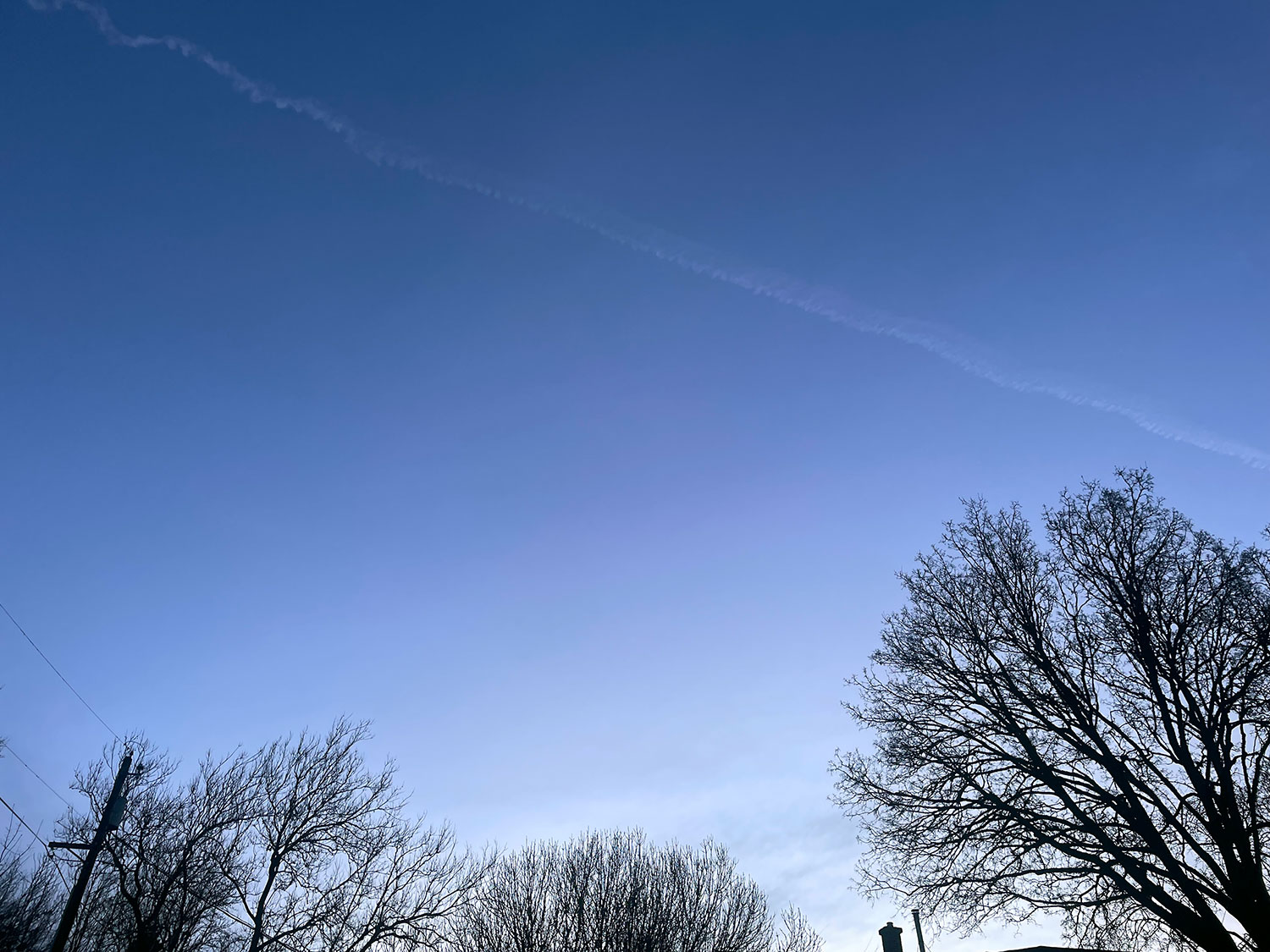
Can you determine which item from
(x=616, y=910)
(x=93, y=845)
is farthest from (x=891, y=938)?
(x=93, y=845)

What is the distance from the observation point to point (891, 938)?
83.5ft

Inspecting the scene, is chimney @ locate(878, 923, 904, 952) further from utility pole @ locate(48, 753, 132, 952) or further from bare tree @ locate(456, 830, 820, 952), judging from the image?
utility pole @ locate(48, 753, 132, 952)

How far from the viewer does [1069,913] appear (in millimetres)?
13383

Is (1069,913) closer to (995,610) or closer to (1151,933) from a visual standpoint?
(1151,933)

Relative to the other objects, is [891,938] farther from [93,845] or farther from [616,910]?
[93,845]

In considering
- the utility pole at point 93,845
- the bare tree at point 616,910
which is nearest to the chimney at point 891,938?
the bare tree at point 616,910

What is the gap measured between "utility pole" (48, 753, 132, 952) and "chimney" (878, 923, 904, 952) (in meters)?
23.2

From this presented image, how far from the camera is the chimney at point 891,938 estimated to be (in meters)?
25.3

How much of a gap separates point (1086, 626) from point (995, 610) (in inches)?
68.3

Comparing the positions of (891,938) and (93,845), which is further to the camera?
(891,938)

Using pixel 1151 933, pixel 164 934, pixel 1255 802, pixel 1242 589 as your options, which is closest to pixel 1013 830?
pixel 1151 933

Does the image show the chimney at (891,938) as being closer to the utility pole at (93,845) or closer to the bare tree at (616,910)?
the bare tree at (616,910)

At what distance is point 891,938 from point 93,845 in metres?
23.9

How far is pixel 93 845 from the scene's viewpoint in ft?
55.0
